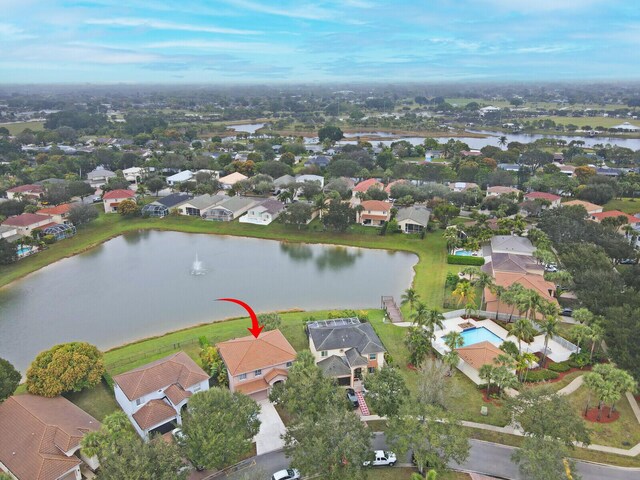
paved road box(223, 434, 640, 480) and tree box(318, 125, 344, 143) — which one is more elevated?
tree box(318, 125, 344, 143)

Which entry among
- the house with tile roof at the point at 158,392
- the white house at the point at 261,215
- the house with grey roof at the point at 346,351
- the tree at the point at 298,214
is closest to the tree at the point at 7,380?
the house with tile roof at the point at 158,392

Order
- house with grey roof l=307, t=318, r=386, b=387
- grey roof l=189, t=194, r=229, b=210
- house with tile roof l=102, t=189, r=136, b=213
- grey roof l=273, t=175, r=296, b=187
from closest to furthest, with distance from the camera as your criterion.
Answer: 1. house with grey roof l=307, t=318, r=386, b=387
2. grey roof l=189, t=194, r=229, b=210
3. house with tile roof l=102, t=189, r=136, b=213
4. grey roof l=273, t=175, r=296, b=187

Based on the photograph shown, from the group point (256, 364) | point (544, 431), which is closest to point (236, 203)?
point (256, 364)

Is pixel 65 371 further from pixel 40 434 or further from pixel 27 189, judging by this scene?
pixel 27 189

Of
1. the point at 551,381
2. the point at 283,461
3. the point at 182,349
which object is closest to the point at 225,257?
the point at 182,349

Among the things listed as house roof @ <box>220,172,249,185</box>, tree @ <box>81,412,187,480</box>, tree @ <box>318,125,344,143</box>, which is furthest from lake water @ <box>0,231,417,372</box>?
tree @ <box>318,125,344,143</box>

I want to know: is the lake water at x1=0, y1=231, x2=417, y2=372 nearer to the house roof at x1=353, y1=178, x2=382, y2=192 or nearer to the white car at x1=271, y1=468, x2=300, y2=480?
the white car at x1=271, y1=468, x2=300, y2=480

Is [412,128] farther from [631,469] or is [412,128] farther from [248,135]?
[631,469]
